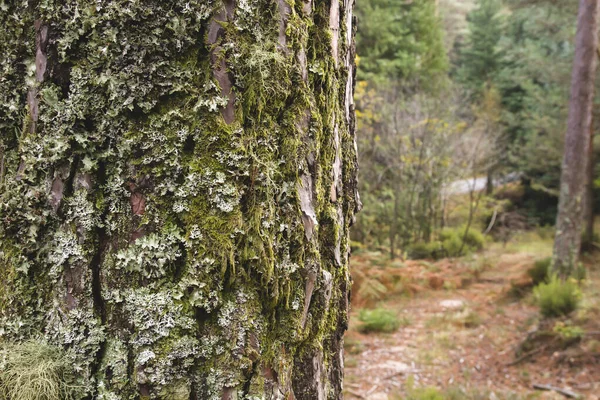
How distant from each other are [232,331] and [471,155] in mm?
11529

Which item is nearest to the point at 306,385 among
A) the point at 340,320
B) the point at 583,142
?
the point at 340,320

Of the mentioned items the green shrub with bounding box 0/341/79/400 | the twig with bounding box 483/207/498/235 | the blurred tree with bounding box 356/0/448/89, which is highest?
the blurred tree with bounding box 356/0/448/89

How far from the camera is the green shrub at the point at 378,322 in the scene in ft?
19.4

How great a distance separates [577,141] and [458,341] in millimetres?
4223

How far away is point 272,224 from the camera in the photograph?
2.45 ft

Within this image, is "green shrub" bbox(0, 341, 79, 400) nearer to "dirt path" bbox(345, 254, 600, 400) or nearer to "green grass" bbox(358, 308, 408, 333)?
"dirt path" bbox(345, 254, 600, 400)

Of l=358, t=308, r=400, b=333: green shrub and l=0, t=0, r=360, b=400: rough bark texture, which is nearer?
l=0, t=0, r=360, b=400: rough bark texture

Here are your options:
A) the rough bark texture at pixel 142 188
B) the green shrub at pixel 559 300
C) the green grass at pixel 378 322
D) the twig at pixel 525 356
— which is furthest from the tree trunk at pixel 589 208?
the rough bark texture at pixel 142 188

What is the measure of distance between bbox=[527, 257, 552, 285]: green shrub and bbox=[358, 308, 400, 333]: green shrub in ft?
9.84

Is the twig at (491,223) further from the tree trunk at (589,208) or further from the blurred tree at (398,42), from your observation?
the blurred tree at (398,42)

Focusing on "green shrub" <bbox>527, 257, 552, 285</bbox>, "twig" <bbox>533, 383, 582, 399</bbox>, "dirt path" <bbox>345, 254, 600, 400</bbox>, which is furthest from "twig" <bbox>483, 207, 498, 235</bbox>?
"twig" <bbox>533, 383, 582, 399</bbox>

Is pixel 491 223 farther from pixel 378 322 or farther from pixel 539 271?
pixel 378 322

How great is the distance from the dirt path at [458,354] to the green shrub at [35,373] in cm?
391

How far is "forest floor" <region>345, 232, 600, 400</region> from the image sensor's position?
4.36 meters
